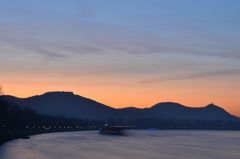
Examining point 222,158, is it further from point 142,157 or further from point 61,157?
point 61,157

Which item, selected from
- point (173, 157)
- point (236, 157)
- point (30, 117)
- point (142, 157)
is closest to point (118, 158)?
point (142, 157)

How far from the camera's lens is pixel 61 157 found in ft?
236

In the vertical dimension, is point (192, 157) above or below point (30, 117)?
below

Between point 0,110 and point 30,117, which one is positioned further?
point 30,117

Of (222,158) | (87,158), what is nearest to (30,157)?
(87,158)

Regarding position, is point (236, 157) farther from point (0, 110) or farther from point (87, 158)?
point (0, 110)

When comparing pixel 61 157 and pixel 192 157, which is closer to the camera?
pixel 61 157

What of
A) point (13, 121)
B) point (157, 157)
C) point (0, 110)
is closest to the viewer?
point (157, 157)

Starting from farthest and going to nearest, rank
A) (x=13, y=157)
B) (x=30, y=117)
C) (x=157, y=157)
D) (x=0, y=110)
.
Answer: (x=30, y=117) → (x=0, y=110) → (x=157, y=157) → (x=13, y=157)

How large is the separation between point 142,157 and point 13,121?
263 ft

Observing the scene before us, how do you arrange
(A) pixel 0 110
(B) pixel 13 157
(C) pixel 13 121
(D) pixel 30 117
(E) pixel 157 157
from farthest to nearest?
(D) pixel 30 117
(C) pixel 13 121
(A) pixel 0 110
(E) pixel 157 157
(B) pixel 13 157

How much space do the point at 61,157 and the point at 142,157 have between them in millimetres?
11666

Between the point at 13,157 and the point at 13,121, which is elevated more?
the point at 13,121

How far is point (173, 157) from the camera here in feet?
254
